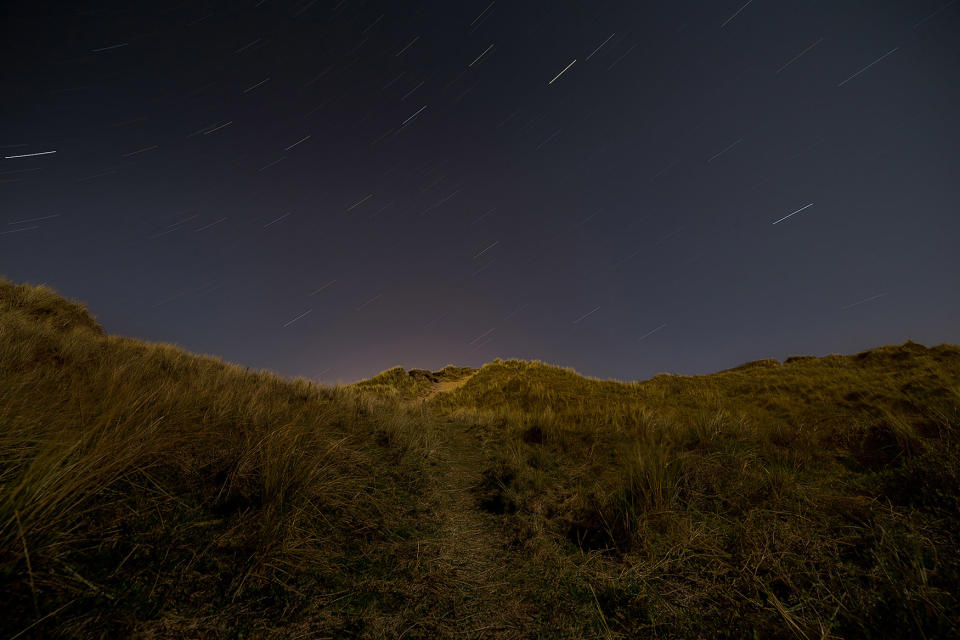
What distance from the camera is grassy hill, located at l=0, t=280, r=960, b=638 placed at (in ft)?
5.44

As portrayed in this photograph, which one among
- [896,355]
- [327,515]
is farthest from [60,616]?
[896,355]

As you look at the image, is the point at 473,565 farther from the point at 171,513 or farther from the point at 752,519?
the point at 752,519

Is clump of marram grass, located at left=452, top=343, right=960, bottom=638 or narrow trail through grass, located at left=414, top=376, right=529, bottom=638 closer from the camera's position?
clump of marram grass, located at left=452, top=343, right=960, bottom=638

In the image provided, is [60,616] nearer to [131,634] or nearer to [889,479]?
[131,634]

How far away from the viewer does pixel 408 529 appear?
325 centimetres

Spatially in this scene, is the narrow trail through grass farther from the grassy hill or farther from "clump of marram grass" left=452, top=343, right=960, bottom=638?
"clump of marram grass" left=452, top=343, right=960, bottom=638

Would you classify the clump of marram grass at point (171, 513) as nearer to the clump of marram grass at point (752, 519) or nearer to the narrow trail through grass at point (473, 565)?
the narrow trail through grass at point (473, 565)

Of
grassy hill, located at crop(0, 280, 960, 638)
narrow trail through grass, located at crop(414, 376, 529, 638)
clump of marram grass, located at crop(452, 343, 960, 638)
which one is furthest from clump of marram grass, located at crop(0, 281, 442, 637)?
clump of marram grass, located at crop(452, 343, 960, 638)

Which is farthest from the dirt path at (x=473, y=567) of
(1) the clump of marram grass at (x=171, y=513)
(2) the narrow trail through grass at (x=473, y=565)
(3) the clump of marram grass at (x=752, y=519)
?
(1) the clump of marram grass at (x=171, y=513)

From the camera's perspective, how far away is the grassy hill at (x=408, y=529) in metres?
1.66

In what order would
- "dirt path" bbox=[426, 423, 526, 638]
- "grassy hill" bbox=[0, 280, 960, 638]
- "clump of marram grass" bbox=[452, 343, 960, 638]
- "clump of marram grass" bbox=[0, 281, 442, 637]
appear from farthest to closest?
"dirt path" bbox=[426, 423, 526, 638] < "clump of marram grass" bbox=[452, 343, 960, 638] < "grassy hill" bbox=[0, 280, 960, 638] < "clump of marram grass" bbox=[0, 281, 442, 637]

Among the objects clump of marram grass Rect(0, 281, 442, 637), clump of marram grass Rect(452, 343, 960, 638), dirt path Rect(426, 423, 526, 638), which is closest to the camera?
clump of marram grass Rect(0, 281, 442, 637)

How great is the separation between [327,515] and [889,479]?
6.01 m

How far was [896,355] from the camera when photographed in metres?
13.6
